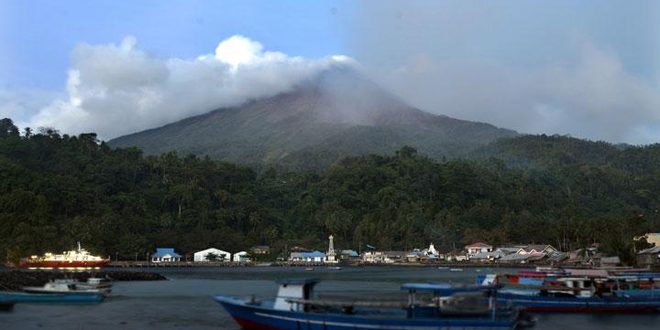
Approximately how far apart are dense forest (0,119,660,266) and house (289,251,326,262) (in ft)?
19.4

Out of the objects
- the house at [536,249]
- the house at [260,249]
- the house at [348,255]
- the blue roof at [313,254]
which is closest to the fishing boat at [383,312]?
the house at [536,249]

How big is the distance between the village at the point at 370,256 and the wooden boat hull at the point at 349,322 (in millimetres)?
75487

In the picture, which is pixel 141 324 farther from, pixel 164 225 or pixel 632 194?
pixel 632 194

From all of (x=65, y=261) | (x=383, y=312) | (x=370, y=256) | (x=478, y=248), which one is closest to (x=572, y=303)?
(x=383, y=312)

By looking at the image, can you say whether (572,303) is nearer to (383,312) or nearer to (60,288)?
(383,312)

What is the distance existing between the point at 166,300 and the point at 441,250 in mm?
84344

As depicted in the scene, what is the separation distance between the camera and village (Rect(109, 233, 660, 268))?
99.5 metres

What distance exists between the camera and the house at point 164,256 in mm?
103062

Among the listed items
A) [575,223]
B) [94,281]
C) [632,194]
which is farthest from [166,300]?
[632,194]

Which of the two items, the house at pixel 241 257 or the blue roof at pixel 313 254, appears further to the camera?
the house at pixel 241 257

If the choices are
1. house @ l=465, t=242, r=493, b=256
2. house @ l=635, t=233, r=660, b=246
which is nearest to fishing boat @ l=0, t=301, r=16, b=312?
house @ l=635, t=233, r=660, b=246

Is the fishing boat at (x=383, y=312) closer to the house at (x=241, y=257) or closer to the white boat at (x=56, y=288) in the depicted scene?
the white boat at (x=56, y=288)

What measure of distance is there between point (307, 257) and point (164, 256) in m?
22.5

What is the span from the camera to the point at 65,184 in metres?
106
